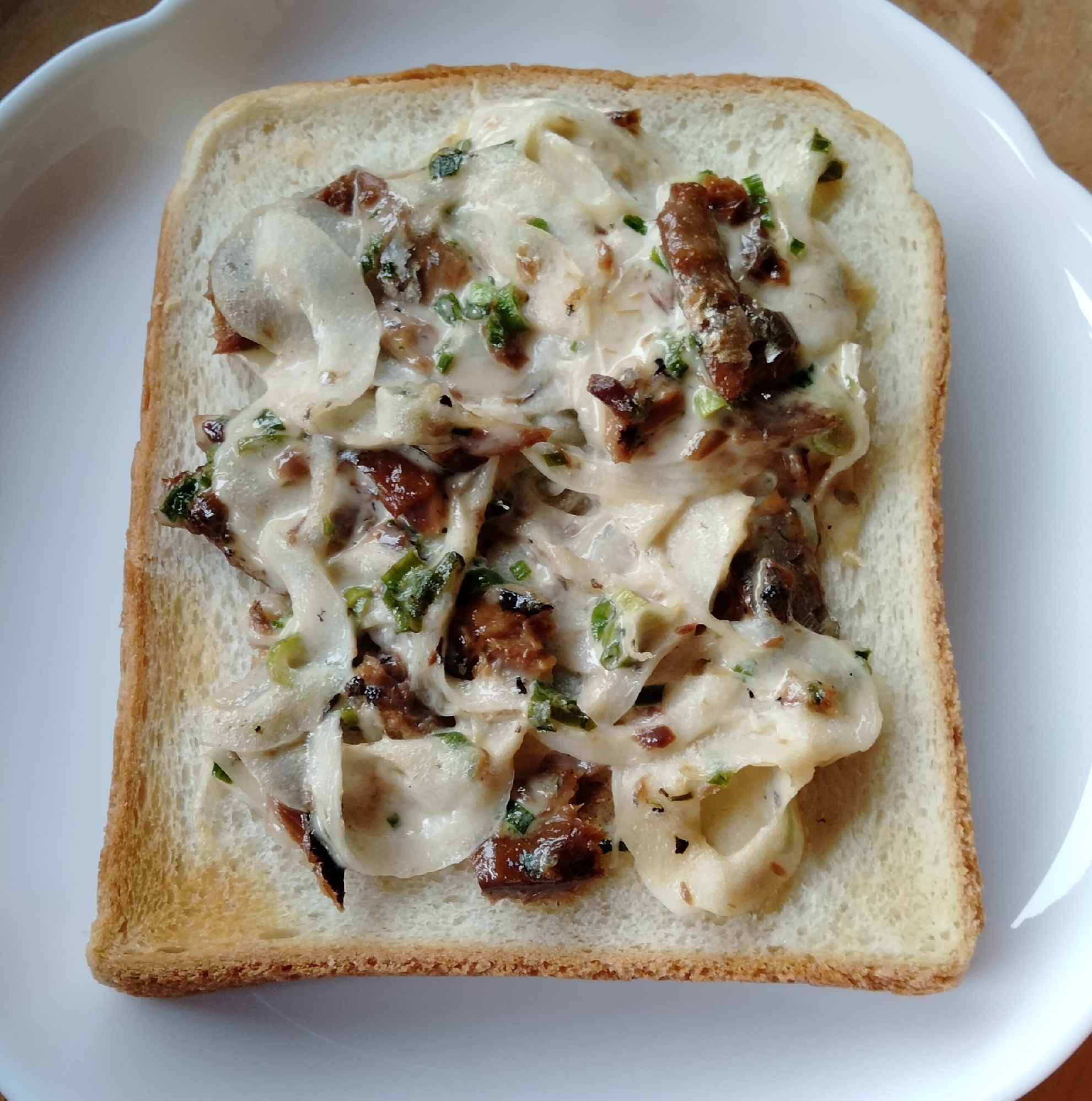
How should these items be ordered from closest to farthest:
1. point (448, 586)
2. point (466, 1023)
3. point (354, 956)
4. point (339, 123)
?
point (448, 586) → point (354, 956) → point (466, 1023) → point (339, 123)

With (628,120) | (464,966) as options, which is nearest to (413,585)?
(464,966)

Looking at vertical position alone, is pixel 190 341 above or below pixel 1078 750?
above

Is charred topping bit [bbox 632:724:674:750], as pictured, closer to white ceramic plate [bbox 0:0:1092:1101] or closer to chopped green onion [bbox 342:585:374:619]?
chopped green onion [bbox 342:585:374:619]

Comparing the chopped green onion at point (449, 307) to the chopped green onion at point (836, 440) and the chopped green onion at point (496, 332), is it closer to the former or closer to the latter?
the chopped green onion at point (496, 332)

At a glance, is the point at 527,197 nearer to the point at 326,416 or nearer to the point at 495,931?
the point at 326,416

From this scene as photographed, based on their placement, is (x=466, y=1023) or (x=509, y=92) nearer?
(x=466, y=1023)

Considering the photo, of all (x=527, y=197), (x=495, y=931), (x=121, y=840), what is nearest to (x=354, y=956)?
(x=495, y=931)

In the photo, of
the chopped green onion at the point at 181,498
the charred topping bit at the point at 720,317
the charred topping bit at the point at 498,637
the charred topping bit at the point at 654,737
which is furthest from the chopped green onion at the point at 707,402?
the chopped green onion at the point at 181,498
